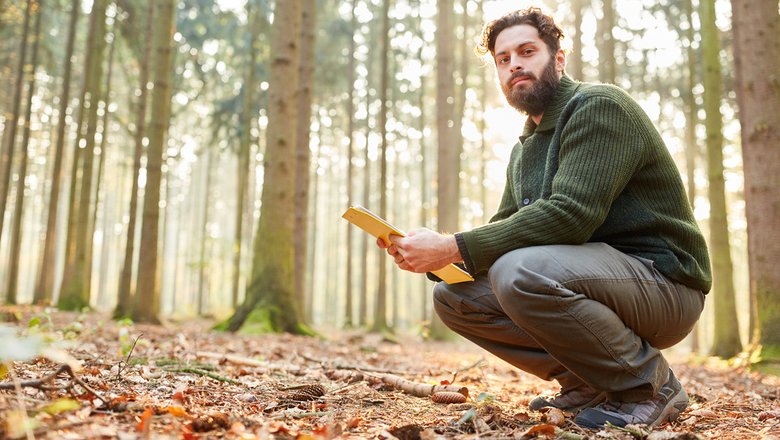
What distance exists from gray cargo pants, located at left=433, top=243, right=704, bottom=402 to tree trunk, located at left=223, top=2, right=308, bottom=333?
556 centimetres

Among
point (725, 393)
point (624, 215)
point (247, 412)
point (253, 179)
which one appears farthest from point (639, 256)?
point (253, 179)

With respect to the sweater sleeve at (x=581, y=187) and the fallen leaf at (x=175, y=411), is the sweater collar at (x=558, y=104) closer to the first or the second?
the sweater sleeve at (x=581, y=187)

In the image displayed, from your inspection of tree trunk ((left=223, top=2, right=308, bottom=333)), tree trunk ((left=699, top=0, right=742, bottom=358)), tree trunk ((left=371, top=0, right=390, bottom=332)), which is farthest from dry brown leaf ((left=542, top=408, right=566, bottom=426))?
tree trunk ((left=371, top=0, right=390, bottom=332))

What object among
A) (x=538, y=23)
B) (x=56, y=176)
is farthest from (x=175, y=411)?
(x=56, y=176)

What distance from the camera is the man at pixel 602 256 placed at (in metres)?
2.29

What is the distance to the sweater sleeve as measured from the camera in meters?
2.29

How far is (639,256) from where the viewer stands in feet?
8.15

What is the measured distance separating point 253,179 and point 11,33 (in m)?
12.7

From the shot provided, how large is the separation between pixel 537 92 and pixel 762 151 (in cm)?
435

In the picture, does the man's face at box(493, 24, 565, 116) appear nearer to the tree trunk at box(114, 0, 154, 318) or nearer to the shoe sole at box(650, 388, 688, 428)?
the shoe sole at box(650, 388, 688, 428)

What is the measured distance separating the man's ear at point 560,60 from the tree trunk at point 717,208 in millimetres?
5835

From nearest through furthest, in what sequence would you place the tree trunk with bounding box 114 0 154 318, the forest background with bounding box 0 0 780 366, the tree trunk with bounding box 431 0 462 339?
1. the forest background with bounding box 0 0 780 366
2. the tree trunk with bounding box 114 0 154 318
3. the tree trunk with bounding box 431 0 462 339

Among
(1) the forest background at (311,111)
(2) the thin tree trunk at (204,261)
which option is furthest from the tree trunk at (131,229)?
(2) the thin tree trunk at (204,261)

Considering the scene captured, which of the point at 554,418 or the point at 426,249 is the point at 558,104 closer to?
the point at 426,249
